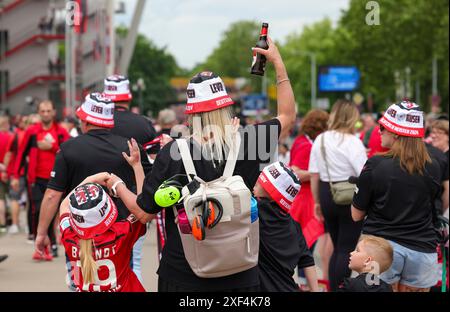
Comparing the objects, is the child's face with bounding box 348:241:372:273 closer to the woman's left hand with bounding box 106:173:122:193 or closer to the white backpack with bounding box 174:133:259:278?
the white backpack with bounding box 174:133:259:278

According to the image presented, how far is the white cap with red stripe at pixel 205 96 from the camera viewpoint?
4.66 metres

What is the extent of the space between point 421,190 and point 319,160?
7.47ft

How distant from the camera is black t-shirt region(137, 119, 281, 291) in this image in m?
4.66

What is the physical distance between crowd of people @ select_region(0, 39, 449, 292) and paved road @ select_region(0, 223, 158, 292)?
7.44ft

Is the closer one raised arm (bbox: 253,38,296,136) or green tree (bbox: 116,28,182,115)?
raised arm (bbox: 253,38,296,136)

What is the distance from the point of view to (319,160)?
8.69m

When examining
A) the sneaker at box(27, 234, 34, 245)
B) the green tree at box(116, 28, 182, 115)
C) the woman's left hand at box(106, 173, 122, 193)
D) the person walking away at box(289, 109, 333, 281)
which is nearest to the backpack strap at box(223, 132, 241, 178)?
the woman's left hand at box(106, 173, 122, 193)

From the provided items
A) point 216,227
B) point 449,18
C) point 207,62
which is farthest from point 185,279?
point 207,62

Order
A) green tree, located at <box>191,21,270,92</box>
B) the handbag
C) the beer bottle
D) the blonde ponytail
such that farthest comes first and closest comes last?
green tree, located at <box>191,21,270,92</box>
the handbag
the blonde ponytail
the beer bottle

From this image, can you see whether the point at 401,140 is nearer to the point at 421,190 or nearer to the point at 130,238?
the point at 421,190

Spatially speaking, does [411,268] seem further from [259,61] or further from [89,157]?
[89,157]

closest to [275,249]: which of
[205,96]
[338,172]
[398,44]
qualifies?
[205,96]

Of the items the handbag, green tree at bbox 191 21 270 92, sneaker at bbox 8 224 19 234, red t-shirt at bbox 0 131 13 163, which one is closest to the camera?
the handbag

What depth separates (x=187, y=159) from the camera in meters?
4.62
